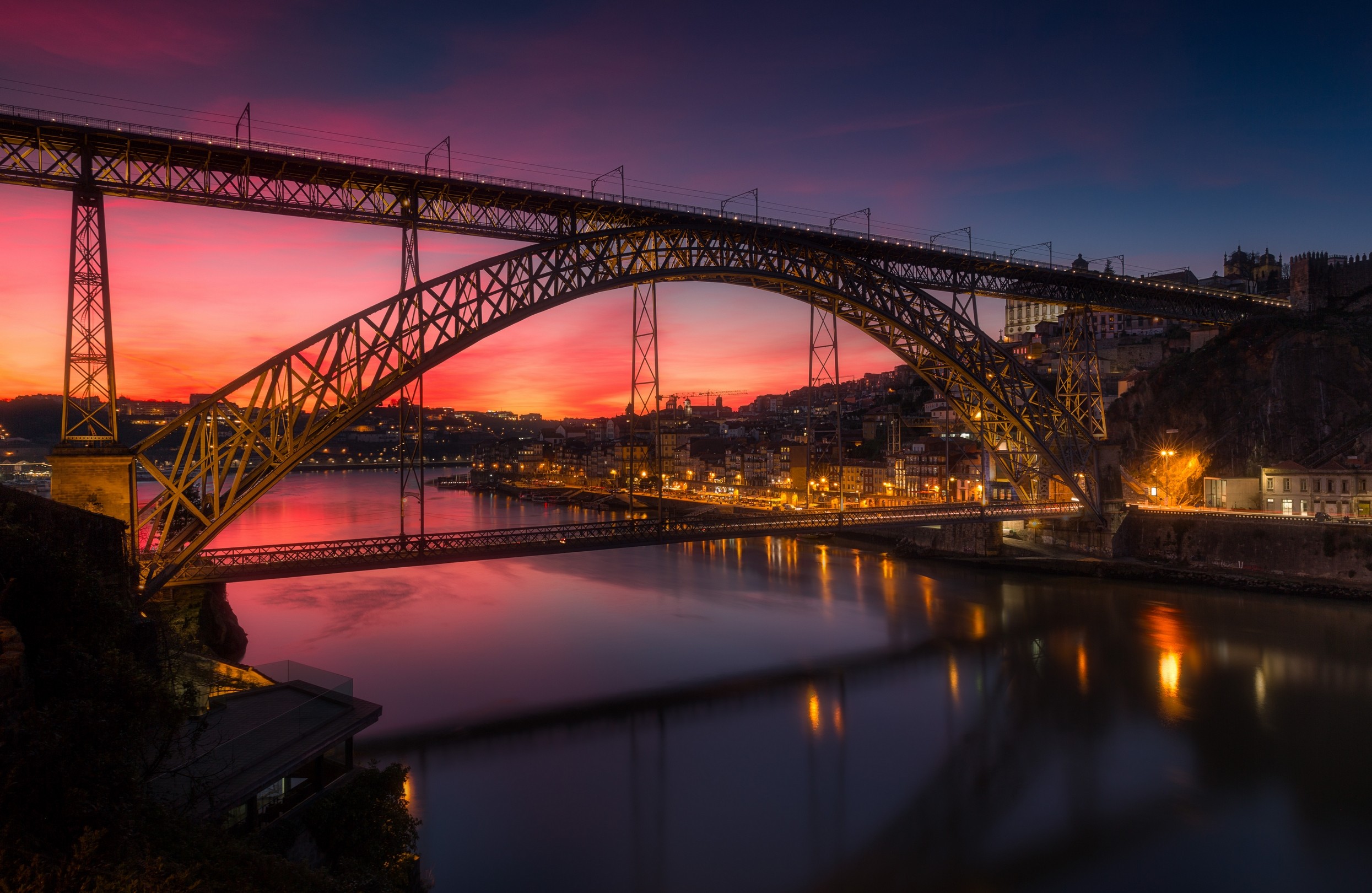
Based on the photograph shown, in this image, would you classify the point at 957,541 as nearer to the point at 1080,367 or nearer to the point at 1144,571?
the point at 1144,571

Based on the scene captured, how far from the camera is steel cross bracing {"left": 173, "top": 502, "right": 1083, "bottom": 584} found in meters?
14.3

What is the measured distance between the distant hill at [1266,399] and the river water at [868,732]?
10.5m

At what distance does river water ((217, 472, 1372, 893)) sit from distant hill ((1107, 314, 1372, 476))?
10.5m

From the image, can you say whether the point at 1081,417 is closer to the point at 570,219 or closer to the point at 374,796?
the point at 570,219

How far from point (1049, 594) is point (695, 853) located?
60.4 ft

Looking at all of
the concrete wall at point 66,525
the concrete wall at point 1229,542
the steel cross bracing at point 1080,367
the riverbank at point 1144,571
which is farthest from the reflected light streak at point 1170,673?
the concrete wall at point 66,525

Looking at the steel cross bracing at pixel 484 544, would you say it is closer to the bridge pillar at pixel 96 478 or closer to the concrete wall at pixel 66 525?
the bridge pillar at pixel 96 478

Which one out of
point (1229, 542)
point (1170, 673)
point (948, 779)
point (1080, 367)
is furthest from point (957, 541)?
point (948, 779)

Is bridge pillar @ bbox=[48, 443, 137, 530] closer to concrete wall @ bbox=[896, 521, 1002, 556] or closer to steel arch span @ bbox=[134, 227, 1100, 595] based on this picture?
steel arch span @ bbox=[134, 227, 1100, 595]

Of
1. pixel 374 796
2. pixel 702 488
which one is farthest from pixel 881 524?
pixel 702 488

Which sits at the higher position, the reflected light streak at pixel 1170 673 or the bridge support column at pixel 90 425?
the bridge support column at pixel 90 425

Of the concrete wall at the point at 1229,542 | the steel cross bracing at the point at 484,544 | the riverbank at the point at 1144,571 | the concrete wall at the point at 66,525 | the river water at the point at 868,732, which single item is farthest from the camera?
the concrete wall at the point at 1229,542

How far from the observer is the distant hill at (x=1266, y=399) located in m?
30.6

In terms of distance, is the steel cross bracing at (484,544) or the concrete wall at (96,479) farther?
the steel cross bracing at (484,544)
